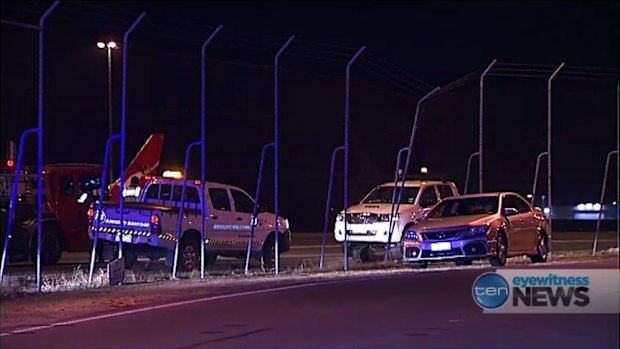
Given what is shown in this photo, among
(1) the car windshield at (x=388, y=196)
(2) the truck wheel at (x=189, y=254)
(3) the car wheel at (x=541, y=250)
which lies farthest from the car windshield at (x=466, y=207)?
(2) the truck wheel at (x=189, y=254)

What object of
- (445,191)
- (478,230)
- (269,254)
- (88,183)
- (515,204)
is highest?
(88,183)

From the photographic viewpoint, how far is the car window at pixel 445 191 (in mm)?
24844

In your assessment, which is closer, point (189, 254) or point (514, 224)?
point (189, 254)

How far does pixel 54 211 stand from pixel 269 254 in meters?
5.01

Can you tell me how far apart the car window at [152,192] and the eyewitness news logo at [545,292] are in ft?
25.2

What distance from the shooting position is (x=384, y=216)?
23.2 metres

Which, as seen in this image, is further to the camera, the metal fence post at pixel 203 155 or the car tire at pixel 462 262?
the car tire at pixel 462 262

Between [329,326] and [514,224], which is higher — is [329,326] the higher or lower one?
the lower one

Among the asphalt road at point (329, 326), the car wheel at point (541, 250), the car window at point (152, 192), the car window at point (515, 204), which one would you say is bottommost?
the asphalt road at point (329, 326)

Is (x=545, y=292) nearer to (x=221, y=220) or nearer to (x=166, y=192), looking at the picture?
(x=221, y=220)

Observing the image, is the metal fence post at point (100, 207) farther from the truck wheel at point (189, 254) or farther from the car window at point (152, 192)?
the car window at point (152, 192)

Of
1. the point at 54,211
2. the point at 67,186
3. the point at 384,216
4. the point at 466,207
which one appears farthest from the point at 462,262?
the point at 54,211

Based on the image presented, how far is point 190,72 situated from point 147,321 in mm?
24857

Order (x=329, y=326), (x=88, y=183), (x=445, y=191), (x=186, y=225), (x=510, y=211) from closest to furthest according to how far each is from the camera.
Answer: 1. (x=329, y=326)
2. (x=186, y=225)
3. (x=510, y=211)
4. (x=88, y=183)
5. (x=445, y=191)
